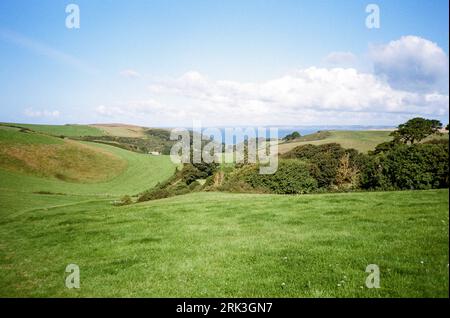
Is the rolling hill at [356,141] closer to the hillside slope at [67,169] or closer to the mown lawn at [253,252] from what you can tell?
the hillside slope at [67,169]

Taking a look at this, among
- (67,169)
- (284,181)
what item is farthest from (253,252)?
(67,169)

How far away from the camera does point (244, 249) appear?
13711 millimetres

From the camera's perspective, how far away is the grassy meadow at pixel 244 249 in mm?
9977

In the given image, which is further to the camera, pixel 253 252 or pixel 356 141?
pixel 356 141

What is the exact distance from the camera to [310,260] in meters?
11.6

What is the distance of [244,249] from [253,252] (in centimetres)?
62

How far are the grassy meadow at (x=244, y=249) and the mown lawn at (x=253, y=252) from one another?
0.15 feet

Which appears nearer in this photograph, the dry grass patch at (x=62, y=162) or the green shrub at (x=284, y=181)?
the green shrub at (x=284, y=181)

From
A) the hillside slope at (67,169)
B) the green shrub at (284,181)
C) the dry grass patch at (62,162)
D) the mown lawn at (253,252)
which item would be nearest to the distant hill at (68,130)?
the hillside slope at (67,169)

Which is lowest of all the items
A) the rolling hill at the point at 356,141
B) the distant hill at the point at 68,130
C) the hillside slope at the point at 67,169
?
the hillside slope at the point at 67,169

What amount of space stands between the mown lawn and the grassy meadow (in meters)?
0.05

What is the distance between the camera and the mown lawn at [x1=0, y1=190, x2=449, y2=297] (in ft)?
32.6

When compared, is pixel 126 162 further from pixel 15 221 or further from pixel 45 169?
pixel 15 221

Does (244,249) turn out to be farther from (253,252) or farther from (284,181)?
(284,181)
